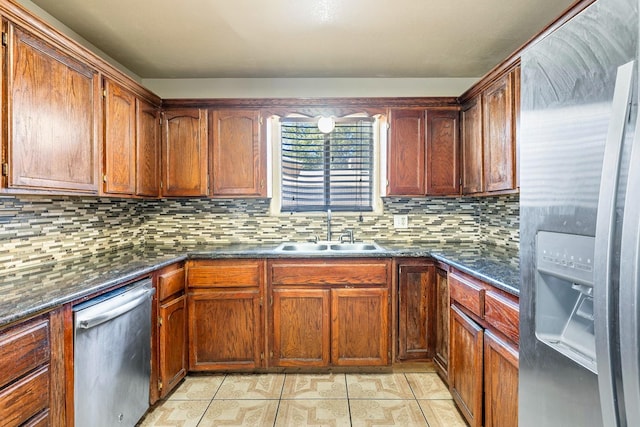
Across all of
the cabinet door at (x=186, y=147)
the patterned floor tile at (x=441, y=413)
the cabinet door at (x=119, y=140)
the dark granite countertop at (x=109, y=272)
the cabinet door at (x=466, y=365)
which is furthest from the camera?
the cabinet door at (x=186, y=147)

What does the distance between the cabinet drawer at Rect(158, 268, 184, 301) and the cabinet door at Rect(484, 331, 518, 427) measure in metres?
1.87

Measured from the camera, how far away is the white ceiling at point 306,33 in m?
1.94

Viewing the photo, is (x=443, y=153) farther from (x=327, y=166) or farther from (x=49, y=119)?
(x=49, y=119)

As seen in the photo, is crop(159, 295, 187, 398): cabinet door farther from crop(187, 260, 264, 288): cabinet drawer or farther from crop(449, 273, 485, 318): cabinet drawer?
crop(449, 273, 485, 318): cabinet drawer

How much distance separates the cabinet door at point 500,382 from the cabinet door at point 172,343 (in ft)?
6.08

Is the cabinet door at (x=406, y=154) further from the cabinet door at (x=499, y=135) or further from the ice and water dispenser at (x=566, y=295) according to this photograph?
the ice and water dispenser at (x=566, y=295)

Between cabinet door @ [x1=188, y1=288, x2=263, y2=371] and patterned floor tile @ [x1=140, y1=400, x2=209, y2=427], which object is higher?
cabinet door @ [x1=188, y1=288, x2=263, y2=371]

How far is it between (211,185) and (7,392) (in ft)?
5.94

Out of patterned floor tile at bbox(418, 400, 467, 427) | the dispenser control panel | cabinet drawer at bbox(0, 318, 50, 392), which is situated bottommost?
patterned floor tile at bbox(418, 400, 467, 427)

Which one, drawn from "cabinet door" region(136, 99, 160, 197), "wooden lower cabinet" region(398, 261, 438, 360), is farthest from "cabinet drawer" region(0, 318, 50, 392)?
"wooden lower cabinet" region(398, 261, 438, 360)

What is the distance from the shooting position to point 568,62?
86 centimetres

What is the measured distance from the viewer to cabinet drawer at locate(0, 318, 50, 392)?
3.66 ft

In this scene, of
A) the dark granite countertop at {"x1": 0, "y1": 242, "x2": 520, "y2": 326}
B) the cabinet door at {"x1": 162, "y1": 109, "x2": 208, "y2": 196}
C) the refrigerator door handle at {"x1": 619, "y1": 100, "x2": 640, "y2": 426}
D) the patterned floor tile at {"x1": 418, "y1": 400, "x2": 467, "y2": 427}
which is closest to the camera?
the refrigerator door handle at {"x1": 619, "y1": 100, "x2": 640, "y2": 426}

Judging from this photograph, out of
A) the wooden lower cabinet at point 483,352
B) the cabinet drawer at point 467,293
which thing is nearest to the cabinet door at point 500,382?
the wooden lower cabinet at point 483,352
